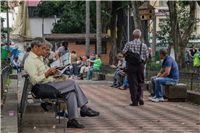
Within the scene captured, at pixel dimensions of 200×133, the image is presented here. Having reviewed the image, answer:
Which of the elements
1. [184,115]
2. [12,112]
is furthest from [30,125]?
[184,115]

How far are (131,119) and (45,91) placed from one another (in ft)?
6.76

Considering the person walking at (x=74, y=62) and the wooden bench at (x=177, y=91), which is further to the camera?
the person walking at (x=74, y=62)

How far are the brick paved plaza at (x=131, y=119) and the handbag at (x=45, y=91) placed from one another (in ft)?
1.78

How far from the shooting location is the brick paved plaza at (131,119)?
6590 mm

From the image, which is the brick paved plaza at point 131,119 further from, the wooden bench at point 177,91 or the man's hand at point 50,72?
the man's hand at point 50,72

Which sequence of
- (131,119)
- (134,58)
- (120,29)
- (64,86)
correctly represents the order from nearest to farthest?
(64,86), (131,119), (134,58), (120,29)

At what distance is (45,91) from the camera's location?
639 centimetres

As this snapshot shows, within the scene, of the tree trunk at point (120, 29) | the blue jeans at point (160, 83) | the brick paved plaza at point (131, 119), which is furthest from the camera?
the tree trunk at point (120, 29)

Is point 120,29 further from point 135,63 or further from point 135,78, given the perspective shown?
point 135,63

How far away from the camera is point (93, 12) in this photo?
33469 millimetres

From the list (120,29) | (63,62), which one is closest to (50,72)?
(63,62)

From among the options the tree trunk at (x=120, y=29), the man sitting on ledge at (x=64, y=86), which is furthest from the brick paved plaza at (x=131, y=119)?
the tree trunk at (x=120, y=29)

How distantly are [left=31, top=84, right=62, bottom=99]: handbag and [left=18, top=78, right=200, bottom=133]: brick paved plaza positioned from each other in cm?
54

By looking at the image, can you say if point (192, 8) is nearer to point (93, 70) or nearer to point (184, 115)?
point (93, 70)
